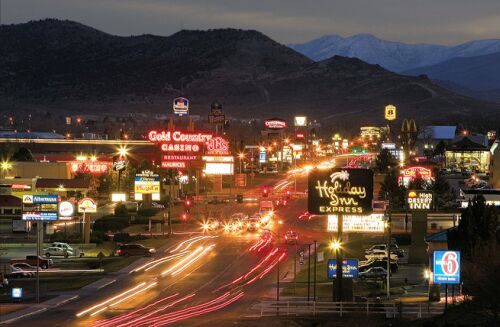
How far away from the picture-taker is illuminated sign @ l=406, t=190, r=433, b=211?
82.6 metres

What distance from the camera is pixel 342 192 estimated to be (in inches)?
2389

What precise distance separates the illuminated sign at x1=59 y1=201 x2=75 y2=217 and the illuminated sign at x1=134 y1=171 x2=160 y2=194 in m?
25.1

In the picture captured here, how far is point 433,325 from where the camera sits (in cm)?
5075

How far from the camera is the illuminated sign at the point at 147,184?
121250 mm

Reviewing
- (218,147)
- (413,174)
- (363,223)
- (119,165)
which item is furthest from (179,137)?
(363,223)

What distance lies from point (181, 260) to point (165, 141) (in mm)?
29616

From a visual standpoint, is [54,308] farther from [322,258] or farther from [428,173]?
[428,173]

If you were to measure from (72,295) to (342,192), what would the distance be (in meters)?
21.2

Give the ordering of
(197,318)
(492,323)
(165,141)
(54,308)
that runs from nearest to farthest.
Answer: (492,323)
(197,318)
(54,308)
(165,141)

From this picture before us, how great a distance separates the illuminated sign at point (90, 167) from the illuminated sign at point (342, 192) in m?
89.7

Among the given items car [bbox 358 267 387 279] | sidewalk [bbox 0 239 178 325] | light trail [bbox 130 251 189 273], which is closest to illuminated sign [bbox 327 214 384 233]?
car [bbox 358 267 387 279]

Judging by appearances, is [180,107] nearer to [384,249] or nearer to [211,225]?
[211,225]

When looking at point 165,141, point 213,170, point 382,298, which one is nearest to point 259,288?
point 382,298

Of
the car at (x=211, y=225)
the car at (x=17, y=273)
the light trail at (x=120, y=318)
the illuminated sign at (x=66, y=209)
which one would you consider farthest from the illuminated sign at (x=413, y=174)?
the light trail at (x=120, y=318)
